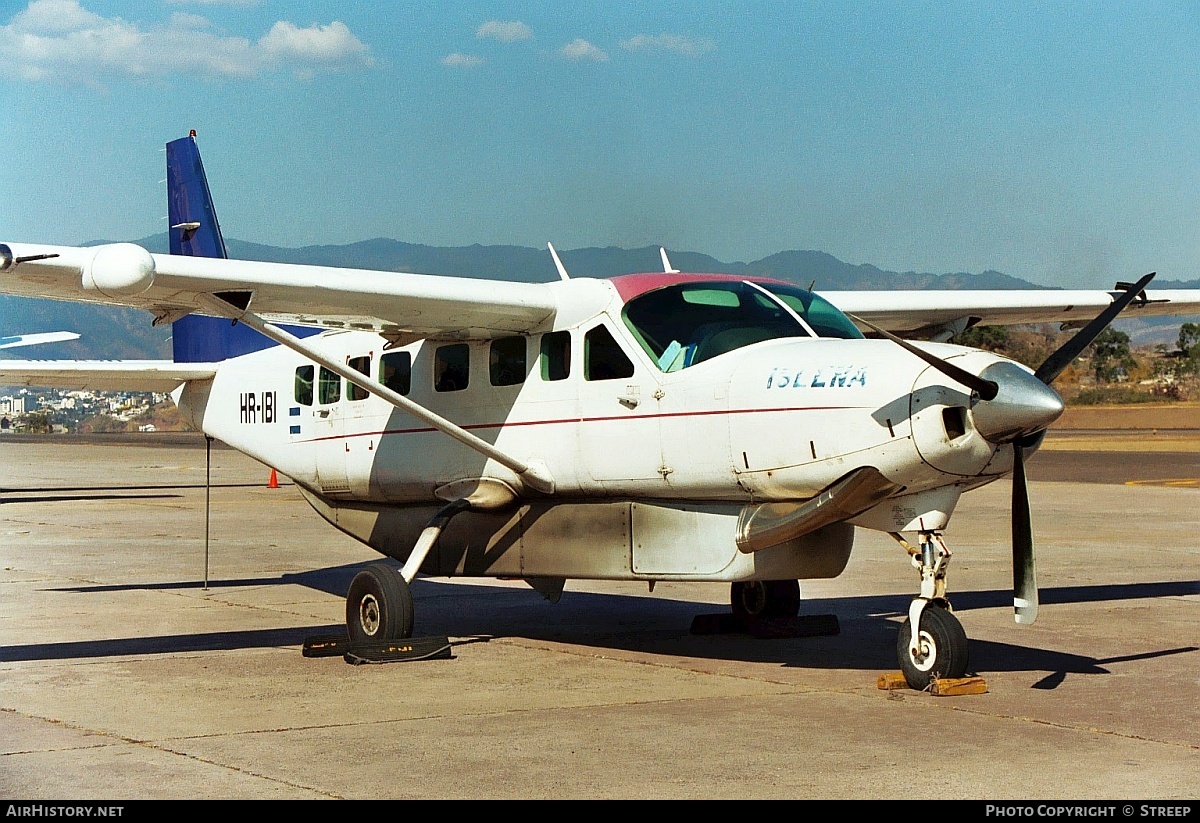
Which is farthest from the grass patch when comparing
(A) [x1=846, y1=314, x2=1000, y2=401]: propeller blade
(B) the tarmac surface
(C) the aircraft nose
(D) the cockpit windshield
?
(A) [x1=846, y1=314, x2=1000, y2=401]: propeller blade

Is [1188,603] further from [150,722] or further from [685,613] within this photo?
[150,722]

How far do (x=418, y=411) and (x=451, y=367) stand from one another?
0.77m

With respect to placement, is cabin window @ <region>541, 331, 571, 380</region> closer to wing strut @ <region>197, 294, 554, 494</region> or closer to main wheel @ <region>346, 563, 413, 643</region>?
wing strut @ <region>197, 294, 554, 494</region>

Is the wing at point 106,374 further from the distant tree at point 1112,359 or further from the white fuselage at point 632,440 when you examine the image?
the distant tree at point 1112,359

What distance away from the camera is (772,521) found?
9.05m

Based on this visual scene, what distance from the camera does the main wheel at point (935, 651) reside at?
337 inches

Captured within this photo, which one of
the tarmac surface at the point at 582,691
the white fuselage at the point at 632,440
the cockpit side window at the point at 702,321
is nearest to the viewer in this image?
the tarmac surface at the point at 582,691

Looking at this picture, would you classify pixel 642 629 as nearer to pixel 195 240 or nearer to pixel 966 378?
pixel 966 378

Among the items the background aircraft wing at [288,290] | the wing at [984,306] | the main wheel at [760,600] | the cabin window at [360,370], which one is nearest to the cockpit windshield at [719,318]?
the background aircraft wing at [288,290]

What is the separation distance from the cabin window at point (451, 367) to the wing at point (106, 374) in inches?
151

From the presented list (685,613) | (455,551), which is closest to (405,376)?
(455,551)

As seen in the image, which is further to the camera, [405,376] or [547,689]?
[405,376]

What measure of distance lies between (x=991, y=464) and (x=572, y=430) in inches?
125

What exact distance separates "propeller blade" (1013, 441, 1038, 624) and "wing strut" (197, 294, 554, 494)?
3.35m
